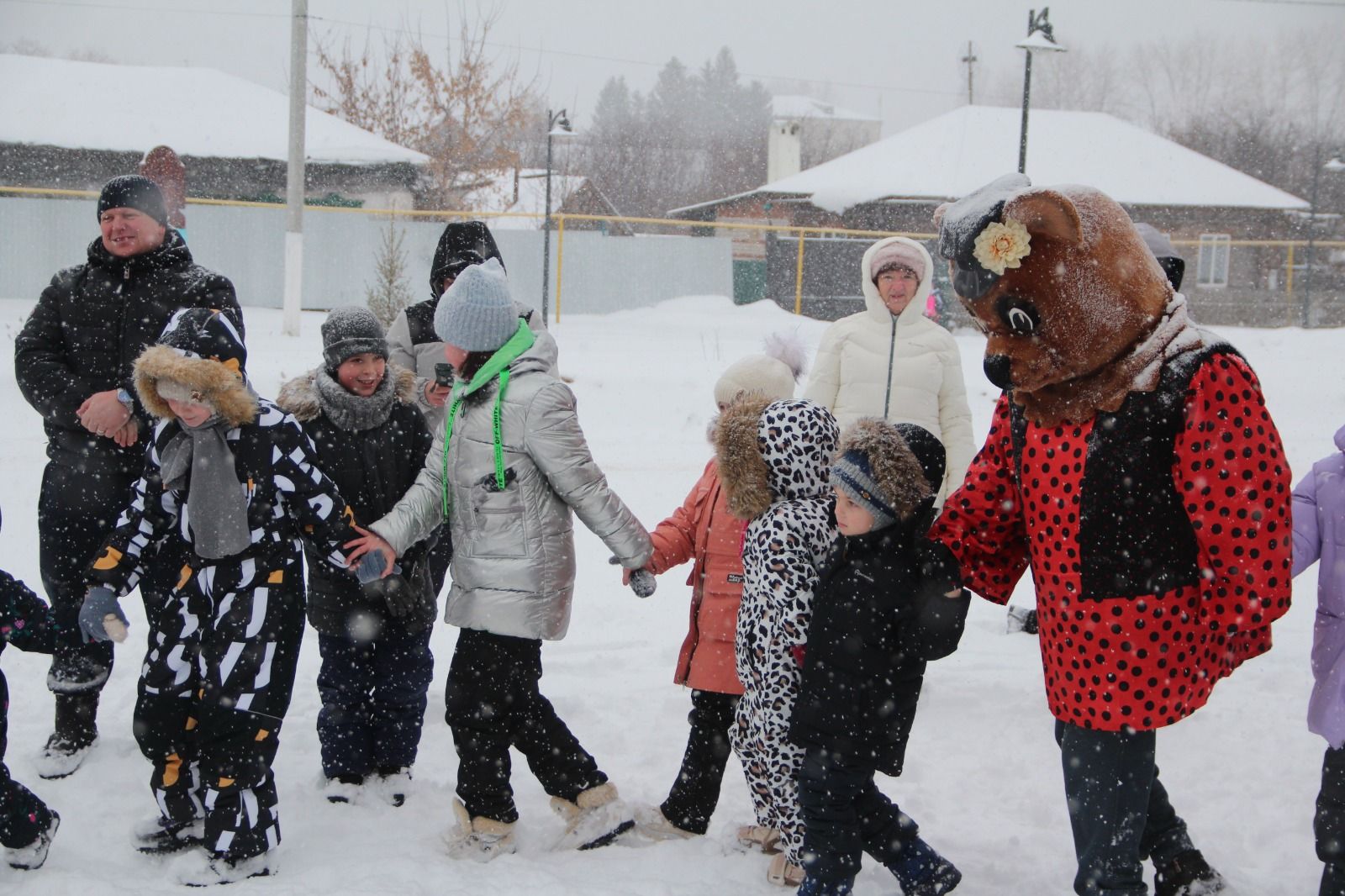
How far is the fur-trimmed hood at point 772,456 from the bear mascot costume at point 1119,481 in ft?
2.29

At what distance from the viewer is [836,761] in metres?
2.92

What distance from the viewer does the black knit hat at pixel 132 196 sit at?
3871mm

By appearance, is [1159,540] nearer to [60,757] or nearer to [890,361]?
[890,361]

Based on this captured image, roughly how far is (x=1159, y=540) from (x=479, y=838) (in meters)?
2.17

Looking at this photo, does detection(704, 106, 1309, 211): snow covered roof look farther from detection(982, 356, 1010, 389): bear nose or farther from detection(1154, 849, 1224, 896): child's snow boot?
detection(982, 356, 1010, 389): bear nose

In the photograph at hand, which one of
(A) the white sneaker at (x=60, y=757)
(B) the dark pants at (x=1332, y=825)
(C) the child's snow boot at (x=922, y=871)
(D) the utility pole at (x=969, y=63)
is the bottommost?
(A) the white sneaker at (x=60, y=757)

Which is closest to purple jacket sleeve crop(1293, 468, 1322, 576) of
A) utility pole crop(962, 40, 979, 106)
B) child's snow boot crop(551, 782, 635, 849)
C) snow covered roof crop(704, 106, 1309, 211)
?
child's snow boot crop(551, 782, 635, 849)

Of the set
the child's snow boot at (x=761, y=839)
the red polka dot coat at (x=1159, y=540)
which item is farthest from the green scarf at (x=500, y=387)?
the red polka dot coat at (x=1159, y=540)

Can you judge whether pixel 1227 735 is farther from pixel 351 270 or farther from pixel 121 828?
pixel 351 270

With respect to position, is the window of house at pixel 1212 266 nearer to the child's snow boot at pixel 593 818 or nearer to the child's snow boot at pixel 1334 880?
the child's snow boot at pixel 1334 880

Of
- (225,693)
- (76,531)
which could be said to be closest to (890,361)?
(225,693)

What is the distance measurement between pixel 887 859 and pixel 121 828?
94.1 inches

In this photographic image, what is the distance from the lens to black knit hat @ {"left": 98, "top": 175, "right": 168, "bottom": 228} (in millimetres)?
3871

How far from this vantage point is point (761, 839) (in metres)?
3.52
